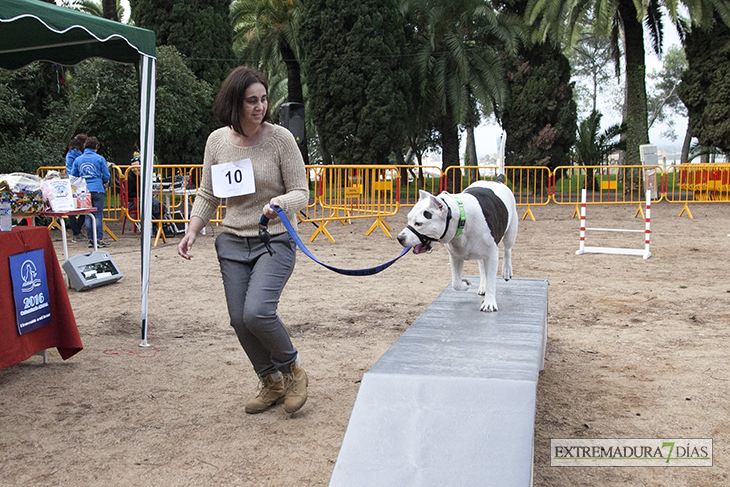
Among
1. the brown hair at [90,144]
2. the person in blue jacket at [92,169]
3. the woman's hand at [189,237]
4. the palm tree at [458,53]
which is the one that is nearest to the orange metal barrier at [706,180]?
the palm tree at [458,53]

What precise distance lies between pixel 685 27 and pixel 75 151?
21.6 m

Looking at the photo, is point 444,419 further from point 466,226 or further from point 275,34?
point 275,34

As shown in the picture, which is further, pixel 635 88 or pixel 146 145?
pixel 635 88

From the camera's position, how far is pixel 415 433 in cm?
264

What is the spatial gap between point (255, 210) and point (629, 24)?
73.6 feet

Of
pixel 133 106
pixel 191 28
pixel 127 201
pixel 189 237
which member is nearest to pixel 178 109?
pixel 133 106

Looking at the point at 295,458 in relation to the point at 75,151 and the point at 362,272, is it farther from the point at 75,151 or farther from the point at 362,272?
the point at 75,151

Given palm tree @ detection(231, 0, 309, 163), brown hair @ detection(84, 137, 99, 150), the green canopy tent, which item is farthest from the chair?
palm tree @ detection(231, 0, 309, 163)

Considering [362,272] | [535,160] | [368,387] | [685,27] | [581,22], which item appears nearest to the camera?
[368,387]

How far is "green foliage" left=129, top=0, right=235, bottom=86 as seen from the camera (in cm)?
2078

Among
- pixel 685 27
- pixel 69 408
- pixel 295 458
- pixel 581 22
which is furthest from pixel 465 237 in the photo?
pixel 685 27

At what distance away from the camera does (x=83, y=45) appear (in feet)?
19.9

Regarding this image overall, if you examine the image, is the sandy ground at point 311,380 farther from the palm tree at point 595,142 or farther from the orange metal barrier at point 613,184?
the palm tree at point 595,142

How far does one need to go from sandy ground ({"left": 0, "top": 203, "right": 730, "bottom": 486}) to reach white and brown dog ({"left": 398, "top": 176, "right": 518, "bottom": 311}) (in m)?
0.94
